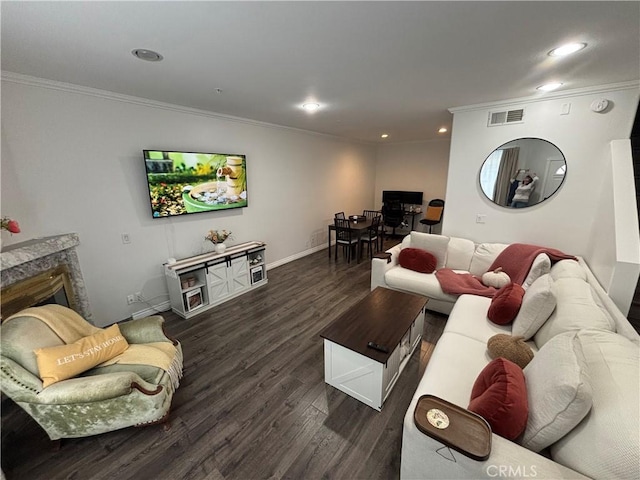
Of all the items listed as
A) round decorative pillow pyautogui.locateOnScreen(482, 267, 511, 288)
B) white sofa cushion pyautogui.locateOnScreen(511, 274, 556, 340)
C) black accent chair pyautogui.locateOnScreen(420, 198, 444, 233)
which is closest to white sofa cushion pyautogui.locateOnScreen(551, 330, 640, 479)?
white sofa cushion pyautogui.locateOnScreen(511, 274, 556, 340)

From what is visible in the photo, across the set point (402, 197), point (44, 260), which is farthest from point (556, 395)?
point (402, 197)

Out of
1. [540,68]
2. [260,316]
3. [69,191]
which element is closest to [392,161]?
[540,68]

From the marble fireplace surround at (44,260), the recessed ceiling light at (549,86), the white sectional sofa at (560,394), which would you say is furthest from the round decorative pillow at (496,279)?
the marble fireplace surround at (44,260)

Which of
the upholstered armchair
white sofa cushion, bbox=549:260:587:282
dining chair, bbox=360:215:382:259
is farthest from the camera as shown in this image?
dining chair, bbox=360:215:382:259

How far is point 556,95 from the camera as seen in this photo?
9.14 feet

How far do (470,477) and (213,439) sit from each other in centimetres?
153

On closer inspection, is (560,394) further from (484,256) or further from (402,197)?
(402,197)

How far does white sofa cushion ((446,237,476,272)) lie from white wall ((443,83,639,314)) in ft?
0.91

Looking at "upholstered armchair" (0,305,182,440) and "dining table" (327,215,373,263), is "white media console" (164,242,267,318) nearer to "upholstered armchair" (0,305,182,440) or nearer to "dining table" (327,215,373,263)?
"upholstered armchair" (0,305,182,440)

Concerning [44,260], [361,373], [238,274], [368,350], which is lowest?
[361,373]

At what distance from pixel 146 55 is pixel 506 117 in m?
3.74

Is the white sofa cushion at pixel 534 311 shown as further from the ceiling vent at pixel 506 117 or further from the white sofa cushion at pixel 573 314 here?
the ceiling vent at pixel 506 117

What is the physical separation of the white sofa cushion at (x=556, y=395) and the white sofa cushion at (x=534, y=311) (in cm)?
58

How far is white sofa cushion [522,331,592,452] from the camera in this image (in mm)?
999
